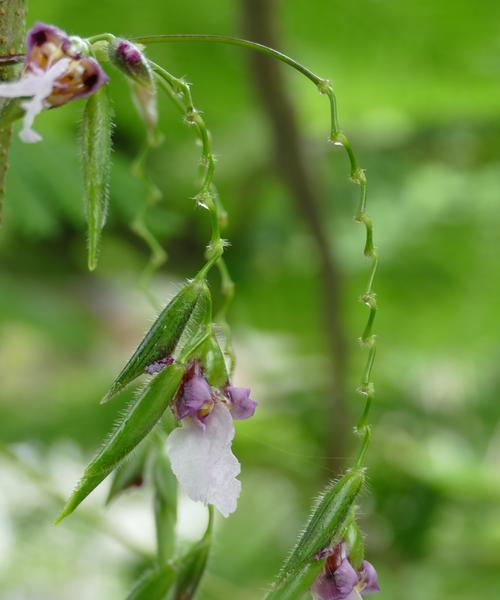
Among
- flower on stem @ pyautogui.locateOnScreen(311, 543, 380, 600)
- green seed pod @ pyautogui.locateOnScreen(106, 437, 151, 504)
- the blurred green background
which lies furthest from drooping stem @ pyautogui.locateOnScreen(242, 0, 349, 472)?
flower on stem @ pyautogui.locateOnScreen(311, 543, 380, 600)

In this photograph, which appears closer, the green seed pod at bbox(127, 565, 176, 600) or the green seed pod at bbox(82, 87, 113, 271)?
the green seed pod at bbox(82, 87, 113, 271)

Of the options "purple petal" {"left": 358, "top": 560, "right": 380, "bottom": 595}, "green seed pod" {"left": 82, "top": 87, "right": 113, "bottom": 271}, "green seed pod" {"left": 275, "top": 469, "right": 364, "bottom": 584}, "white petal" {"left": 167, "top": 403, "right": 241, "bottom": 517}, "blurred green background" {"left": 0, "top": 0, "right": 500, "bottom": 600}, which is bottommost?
"blurred green background" {"left": 0, "top": 0, "right": 500, "bottom": 600}

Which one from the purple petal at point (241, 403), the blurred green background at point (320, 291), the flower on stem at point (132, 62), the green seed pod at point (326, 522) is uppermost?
the flower on stem at point (132, 62)

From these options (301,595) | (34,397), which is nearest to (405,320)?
(34,397)

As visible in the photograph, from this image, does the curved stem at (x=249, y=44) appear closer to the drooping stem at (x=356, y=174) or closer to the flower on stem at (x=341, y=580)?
the drooping stem at (x=356, y=174)

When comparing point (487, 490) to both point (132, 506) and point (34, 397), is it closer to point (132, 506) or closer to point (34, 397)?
point (34, 397)

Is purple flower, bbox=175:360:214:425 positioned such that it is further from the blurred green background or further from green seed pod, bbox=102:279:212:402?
the blurred green background

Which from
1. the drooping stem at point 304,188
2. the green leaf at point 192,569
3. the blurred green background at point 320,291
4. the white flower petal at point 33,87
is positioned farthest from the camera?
the blurred green background at point 320,291

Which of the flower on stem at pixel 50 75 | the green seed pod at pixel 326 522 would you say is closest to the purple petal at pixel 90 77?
the flower on stem at pixel 50 75
